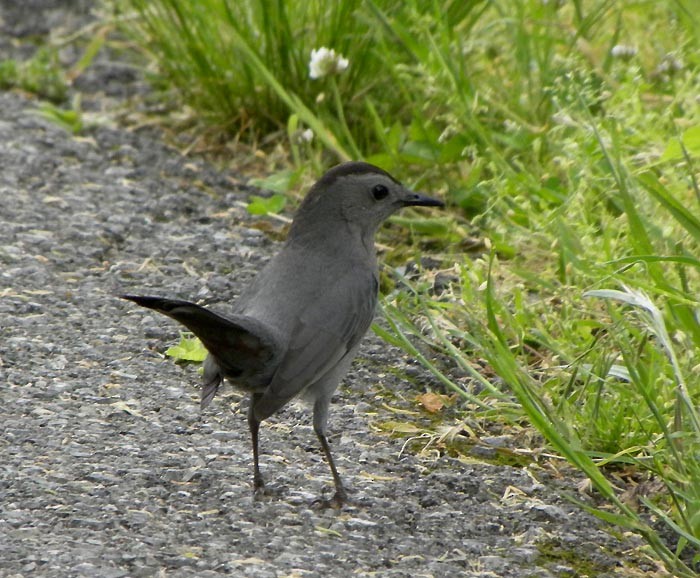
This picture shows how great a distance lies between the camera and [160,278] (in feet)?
18.4

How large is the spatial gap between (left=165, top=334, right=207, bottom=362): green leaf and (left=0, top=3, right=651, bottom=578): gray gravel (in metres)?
0.05

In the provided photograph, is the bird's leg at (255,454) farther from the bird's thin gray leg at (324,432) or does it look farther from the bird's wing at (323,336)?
the bird's thin gray leg at (324,432)

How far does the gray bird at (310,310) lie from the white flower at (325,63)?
1.22 metres

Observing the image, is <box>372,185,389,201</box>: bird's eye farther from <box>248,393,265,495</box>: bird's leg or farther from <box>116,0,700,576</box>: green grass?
<box>248,393,265,495</box>: bird's leg

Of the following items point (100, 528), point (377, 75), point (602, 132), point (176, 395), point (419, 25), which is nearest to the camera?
point (100, 528)

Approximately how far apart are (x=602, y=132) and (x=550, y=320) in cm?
83

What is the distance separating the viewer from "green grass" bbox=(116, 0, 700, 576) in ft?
12.8

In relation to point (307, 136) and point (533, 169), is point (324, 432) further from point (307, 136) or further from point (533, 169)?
point (307, 136)

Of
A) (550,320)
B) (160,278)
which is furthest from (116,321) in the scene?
(550,320)

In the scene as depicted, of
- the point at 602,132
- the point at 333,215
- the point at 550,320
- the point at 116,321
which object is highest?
the point at 602,132

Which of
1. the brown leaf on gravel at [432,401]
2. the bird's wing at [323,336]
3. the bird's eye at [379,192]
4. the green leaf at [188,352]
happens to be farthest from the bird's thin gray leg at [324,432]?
the bird's eye at [379,192]

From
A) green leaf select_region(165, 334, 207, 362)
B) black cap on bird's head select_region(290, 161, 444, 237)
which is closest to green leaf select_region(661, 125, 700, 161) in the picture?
black cap on bird's head select_region(290, 161, 444, 237)

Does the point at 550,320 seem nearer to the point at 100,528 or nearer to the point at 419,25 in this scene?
the point at 419,25

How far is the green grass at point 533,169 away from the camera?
12.8 ft
